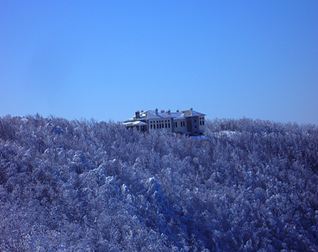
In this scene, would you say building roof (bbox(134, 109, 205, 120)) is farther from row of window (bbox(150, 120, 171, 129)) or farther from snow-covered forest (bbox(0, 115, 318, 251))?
snow-covered forest (bbox(0, 115, 318, 251))

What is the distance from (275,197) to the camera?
59.0 metres

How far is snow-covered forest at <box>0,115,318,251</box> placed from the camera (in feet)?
140

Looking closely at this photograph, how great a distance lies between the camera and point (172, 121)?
78.1 m

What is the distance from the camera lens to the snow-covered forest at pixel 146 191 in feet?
140

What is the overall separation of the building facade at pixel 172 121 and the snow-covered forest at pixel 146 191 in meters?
4.36

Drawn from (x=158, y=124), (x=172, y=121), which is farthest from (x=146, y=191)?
(x=172, y=121)

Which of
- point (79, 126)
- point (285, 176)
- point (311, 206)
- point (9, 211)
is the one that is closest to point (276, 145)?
point (285, 176)

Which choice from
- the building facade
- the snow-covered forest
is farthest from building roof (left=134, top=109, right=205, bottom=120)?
the snow-covered forest

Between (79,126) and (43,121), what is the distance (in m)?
5.42

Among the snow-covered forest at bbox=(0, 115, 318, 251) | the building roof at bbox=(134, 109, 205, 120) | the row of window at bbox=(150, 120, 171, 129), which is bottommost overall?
the snow-covered forest at bbox=(0, 115, 318, 251)

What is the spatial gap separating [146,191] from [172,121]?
88.1ft

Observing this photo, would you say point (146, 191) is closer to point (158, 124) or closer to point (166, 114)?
point (158, 124)

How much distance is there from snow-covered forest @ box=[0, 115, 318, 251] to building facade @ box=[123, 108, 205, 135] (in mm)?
4358

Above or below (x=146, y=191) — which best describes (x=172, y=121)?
above
